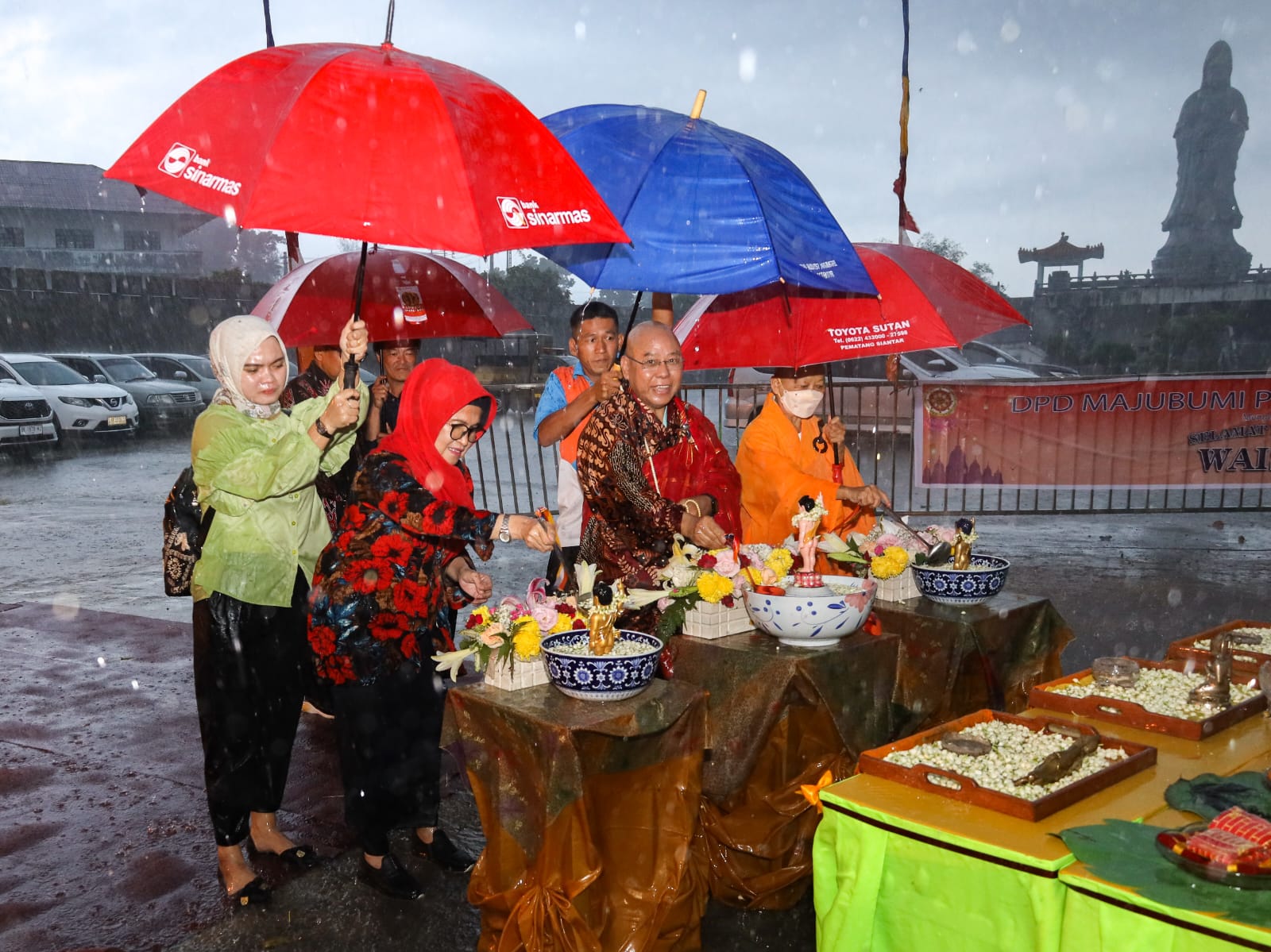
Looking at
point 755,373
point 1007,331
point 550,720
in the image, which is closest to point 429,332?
point 550,720

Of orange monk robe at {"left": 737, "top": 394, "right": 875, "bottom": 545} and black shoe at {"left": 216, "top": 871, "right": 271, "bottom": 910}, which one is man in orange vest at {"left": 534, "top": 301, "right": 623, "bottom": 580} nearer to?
orange monk robe at {"left": 737, "top": 394, "right": 875, "bottom": 545}

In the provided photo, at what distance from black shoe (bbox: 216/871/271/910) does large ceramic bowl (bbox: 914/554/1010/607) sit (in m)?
2.50

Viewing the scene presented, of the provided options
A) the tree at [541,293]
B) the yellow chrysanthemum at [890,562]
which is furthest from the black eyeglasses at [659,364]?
the tree at [541,293]

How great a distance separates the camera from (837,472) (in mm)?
4258

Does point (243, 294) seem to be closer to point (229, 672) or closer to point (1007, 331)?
point (1007, 331)

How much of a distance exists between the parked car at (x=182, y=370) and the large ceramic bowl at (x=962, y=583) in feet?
62.6

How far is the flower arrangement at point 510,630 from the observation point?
2.86m

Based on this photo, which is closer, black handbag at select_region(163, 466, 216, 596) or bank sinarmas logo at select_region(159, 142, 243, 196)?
bank sinarmas logo at select_region(159, 142, 243, 196)

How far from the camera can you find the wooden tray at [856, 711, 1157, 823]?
2.11m

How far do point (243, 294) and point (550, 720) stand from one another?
89.9 feet

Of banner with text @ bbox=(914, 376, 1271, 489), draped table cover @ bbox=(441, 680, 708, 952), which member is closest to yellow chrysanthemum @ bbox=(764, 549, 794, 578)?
draped table cover @ bbox=(441, 680, 708, 952)

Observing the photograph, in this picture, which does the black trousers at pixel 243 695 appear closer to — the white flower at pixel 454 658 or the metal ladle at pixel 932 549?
the white flower at pixel 454 658

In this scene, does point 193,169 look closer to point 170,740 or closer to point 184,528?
point 184,528

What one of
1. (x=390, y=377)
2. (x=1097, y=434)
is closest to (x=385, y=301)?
(x=390, y=377)
